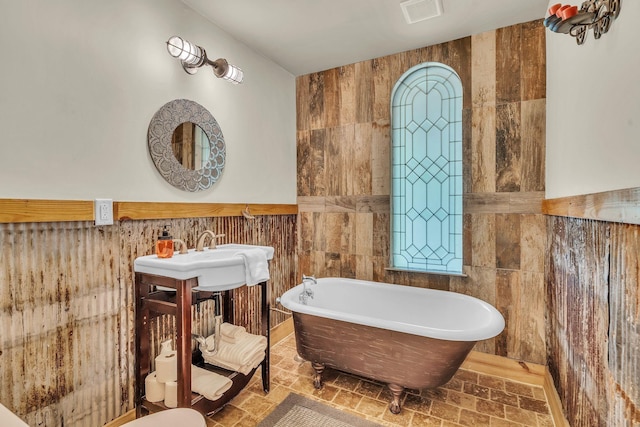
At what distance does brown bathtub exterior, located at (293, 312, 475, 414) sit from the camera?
1682 millimetres

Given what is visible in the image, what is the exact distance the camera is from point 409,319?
7.76 ft

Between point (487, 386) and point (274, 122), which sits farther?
point (274, 122)

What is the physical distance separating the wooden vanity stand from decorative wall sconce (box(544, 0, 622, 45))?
1.96 metres

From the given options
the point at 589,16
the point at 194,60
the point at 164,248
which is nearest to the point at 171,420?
the point at 164,248

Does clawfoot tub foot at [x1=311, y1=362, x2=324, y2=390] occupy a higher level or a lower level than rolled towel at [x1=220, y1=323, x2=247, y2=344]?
lower

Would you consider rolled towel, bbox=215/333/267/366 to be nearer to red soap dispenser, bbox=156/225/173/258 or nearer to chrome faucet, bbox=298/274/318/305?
chrome faucet, bbox=298/274/318/305

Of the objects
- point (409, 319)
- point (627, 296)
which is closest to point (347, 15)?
point (627, 296)

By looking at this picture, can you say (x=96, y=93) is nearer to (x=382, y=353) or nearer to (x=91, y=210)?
(x=91, y=210)

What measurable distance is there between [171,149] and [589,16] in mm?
2098

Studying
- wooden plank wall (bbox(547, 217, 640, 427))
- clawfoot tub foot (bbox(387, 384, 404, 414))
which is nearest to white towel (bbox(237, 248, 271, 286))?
clawfoot tub foot (bbox(387, 384, 404, 414))

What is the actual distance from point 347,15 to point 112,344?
97.9 inches

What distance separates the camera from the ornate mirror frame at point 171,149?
1.79 metres

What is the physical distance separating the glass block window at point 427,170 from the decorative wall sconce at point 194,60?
1.37 meters

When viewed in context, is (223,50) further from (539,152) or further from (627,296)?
(627,296)
